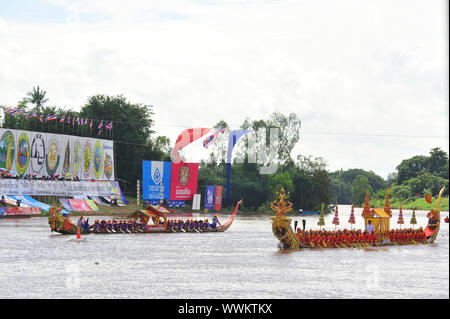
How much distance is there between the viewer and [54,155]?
69938 millimetres

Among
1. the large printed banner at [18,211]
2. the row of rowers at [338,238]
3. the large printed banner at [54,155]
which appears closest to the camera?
the row of rowers at [338,238]

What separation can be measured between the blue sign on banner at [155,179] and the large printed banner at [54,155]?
700cm

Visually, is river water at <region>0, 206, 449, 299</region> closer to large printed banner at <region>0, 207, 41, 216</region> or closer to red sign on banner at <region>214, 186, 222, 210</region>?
large printed banner at <region>0, 207, 41, 216</region>

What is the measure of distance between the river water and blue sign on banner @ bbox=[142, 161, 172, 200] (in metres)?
23.7

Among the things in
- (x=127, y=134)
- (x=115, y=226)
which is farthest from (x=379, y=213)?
(x=127, y=134)

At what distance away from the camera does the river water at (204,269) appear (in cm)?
2569

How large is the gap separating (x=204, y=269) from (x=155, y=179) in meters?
41.1

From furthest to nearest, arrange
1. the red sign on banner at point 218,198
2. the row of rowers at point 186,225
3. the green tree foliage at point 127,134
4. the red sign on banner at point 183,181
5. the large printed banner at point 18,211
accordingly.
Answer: the green tree foliage at point 127,134
the red sign on banner at point 218,198
the red sign on banner at point 183,181
the large printed banner at point 18,211
the row of rowers at point 186,225

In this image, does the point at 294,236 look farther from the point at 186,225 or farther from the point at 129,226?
the point at 186,225

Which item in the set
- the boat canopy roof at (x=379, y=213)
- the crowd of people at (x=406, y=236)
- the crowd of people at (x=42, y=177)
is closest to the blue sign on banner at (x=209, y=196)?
the crowd of people at (x=42, y=177)

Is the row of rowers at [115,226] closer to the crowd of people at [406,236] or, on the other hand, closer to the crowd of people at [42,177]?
the crowd of people at [406,236]

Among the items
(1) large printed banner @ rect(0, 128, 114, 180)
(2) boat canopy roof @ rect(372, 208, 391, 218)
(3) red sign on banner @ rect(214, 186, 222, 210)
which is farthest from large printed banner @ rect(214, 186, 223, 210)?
(2) boat canopy roof @ rect(372, 208, 391, 218)
